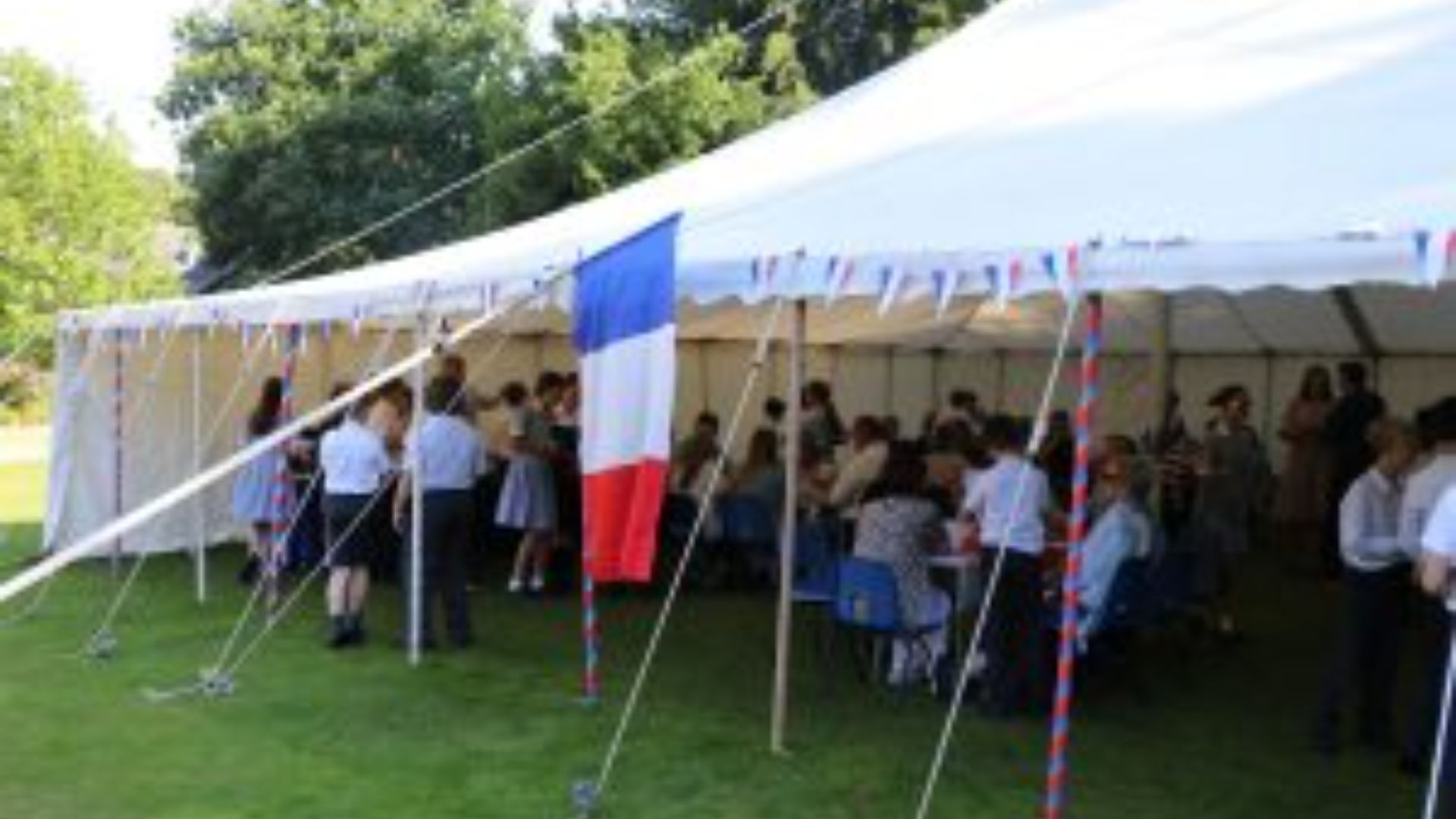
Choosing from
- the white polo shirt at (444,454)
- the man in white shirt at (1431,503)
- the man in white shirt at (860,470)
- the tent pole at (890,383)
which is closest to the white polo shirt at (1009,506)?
the man in white shirt at (1431,503)

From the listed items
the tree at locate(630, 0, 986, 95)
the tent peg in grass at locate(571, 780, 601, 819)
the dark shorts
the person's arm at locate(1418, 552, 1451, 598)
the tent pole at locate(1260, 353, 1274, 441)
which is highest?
the tree at locate(630, 0, 986, 95)

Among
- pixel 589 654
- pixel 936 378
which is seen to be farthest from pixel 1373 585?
pixel 936 378

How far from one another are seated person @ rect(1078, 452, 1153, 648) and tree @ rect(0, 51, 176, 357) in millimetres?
28258

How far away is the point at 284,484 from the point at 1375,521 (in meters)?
6.65

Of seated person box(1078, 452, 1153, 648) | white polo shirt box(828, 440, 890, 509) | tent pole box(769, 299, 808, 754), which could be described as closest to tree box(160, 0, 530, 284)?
white polo shirt box(828, 440, 890, 509)

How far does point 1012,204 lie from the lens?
597cm

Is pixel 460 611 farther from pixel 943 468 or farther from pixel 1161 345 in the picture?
pixel 1161 345

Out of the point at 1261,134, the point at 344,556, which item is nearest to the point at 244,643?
the point at 344,556

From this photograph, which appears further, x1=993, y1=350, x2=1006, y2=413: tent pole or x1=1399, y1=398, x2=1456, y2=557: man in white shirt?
x1=993, y1=350, x2=1006, y2=413: tent pole

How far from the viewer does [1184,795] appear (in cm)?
632

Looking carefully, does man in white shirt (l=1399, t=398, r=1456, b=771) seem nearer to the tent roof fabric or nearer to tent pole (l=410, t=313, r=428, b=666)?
the tent roof fabric

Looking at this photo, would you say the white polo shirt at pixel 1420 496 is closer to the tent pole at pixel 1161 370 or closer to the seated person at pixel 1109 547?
the seated person at pixel 1109 547

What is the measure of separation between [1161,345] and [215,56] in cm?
2267

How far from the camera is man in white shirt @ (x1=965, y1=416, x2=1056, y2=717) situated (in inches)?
285
